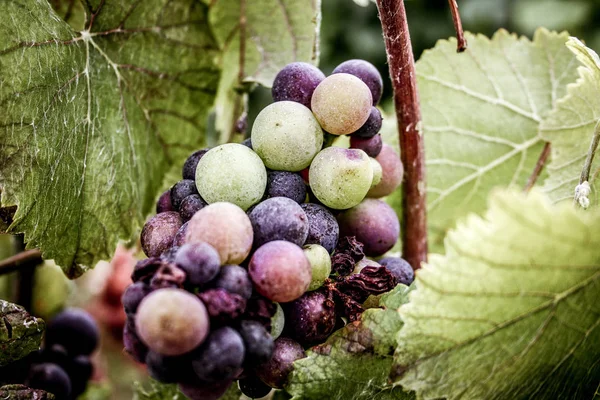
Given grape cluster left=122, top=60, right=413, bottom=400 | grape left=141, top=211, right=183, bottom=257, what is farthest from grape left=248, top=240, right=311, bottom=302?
grape left=141, top=211, right=183, bottom=257

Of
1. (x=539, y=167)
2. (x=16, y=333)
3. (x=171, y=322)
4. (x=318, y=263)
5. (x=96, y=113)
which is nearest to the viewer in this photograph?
(x=171, y=322)

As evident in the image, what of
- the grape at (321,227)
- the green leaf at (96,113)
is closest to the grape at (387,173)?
the grape at (321,227)

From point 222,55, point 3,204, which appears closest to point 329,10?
point 222,55

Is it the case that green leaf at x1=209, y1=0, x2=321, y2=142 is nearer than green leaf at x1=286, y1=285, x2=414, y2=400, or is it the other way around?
green leaf at x1=286, y1=285, x2=414, y2=400

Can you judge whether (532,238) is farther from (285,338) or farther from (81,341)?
(81,341)

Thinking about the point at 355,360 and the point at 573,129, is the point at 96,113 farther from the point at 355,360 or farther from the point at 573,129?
the point at 573,129

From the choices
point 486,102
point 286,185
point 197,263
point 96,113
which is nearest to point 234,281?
point 197,263

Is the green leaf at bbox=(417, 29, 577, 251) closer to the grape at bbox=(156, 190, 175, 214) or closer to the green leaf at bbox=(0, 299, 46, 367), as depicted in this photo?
the grape at bbox=(156, 190, 175, 214)
